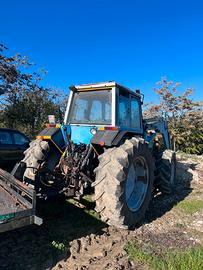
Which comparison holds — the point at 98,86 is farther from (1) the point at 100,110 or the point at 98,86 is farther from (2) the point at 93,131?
(2) the point at 93,131

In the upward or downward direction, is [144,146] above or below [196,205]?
above

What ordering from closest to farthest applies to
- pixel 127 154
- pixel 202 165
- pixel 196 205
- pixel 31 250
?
pixel 31 250, pixel 127 154, pixel 196 205, pixel 202 165

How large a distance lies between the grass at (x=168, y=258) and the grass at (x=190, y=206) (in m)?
1.89

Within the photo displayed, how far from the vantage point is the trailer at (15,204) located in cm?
334

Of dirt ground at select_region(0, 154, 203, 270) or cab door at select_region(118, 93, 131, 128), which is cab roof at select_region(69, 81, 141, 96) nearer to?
cab door at select_region(118, 93, 131, 128)

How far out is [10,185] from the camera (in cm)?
399

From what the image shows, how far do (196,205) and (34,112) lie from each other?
1666 cm

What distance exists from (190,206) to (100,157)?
262cm

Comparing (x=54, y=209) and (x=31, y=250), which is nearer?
(x=31, y=250)

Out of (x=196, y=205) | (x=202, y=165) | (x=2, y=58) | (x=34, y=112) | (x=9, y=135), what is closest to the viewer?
(x=196, y=205)

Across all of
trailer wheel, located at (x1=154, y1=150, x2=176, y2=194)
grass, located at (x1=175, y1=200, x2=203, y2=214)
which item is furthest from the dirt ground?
trailer wheel, located at (x1=154, y1=150, x2=176, y2=194)

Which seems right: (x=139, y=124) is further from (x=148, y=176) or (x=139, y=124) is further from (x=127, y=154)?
(x=127, y=154)

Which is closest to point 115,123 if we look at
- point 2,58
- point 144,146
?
point 144,146

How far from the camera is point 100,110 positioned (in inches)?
230
